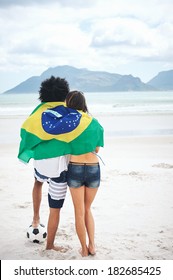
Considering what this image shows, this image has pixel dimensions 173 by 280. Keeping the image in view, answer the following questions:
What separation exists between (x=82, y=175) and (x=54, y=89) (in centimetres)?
94

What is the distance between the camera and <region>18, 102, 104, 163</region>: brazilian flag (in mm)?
3262

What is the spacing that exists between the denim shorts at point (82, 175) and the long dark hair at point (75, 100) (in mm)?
579

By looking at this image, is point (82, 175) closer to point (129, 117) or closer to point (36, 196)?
point (36, 196)

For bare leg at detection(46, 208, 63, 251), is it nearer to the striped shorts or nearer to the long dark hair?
the striped shorts

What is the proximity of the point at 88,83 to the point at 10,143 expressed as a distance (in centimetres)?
17161

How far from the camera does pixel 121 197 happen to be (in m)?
5.50

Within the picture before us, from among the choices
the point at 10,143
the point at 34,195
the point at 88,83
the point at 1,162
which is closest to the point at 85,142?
the point at 34,195

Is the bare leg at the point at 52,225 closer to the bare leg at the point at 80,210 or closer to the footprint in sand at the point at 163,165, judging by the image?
the bare leg at the point at 80,210

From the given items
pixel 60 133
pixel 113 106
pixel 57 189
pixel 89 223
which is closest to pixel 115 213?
pixel 89 223

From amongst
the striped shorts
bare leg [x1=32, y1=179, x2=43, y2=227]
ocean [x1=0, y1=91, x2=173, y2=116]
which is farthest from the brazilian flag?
ocean [x1=0, y1=91, x2=173, y2=116]

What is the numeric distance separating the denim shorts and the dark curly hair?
2.40 feet

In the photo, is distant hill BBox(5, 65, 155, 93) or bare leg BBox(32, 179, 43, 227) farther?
distant hill BBox(5, 65, 155, 93)

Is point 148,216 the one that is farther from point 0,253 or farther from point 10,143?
point 10,143

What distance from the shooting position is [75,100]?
335 centimetres
